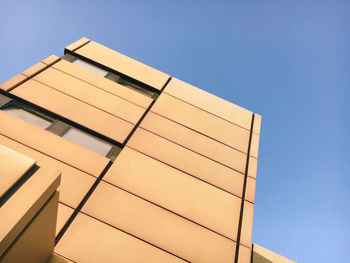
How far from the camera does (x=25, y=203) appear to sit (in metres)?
1.57

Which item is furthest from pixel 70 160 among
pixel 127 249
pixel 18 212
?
pixel 18 212

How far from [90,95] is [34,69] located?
1332 mm

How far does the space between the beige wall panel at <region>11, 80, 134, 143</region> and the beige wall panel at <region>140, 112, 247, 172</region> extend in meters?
0.59

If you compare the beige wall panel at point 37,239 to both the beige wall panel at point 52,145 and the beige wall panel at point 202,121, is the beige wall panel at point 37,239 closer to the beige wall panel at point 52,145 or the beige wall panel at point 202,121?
the beige wall panel at point 52,145

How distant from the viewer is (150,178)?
4.40 meters

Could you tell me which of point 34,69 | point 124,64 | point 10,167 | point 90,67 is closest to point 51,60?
point 34,69

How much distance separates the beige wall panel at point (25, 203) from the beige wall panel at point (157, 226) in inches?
79.3

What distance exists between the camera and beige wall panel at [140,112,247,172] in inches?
211

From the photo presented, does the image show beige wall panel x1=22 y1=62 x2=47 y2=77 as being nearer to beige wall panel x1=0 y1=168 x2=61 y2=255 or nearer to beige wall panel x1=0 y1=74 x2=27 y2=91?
beige wall panel x1=0 y1=74 x2=27 y2=91

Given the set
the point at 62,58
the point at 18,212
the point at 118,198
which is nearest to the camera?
the point at 18,212

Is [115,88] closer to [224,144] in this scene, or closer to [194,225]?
[224,144]

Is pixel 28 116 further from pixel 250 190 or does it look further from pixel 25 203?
pixel 250 190

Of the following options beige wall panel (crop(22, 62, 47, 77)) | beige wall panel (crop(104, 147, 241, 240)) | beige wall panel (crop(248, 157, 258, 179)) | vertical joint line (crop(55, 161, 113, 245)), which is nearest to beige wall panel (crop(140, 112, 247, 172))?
beige wall panel (crop(248, 157, 258, 179))

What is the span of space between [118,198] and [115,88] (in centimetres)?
299
